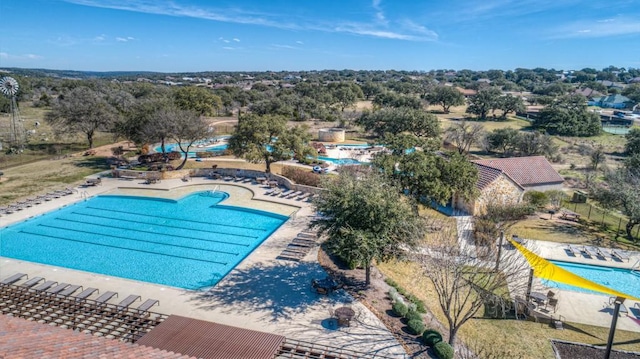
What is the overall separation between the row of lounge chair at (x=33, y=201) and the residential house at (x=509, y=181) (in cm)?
3351

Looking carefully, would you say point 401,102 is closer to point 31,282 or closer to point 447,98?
point 447,98

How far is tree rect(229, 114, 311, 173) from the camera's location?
120 ft

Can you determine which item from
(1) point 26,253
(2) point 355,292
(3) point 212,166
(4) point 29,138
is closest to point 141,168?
(3) point 212,166

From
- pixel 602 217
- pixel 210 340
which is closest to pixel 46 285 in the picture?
pixel 210 340

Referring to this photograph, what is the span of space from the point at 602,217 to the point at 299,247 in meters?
24.9

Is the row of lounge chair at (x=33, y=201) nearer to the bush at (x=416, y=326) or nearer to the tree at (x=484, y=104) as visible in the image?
the bush at (x=416, y=326)

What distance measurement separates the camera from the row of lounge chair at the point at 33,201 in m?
27.9

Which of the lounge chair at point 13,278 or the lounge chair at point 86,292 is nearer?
the lounge chair at point 86,292

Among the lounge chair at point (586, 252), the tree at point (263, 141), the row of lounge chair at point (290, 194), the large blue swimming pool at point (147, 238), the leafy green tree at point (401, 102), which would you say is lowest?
the large blue swimming pool at point (147, 238)

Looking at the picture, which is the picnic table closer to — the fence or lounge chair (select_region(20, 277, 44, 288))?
the fence

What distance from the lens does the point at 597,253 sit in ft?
77.4

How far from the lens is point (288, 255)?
2153 centimetres

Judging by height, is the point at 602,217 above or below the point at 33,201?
above

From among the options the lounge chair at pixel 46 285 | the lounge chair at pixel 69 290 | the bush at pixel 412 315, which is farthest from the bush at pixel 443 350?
the lounge chair at pixel 46 285
